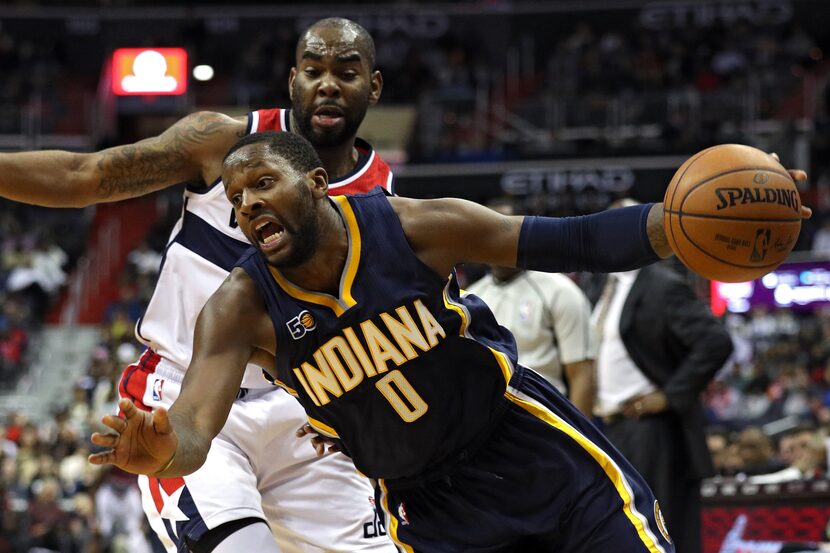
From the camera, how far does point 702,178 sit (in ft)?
11.0

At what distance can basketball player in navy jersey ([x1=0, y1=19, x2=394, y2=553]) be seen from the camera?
4.18 meters

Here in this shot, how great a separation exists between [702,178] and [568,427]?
91cm

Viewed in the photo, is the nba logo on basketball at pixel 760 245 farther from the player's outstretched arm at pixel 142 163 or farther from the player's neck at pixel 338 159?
the player's outstretched arm at pixel 142 163

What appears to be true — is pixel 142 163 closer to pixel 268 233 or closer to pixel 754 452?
pixel 268 233

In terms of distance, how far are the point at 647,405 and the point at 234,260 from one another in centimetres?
338

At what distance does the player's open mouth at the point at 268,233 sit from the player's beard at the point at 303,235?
0.08 feet

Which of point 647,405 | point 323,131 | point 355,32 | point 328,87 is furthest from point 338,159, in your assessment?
point 647,405

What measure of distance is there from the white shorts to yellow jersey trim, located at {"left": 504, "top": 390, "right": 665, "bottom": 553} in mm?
991

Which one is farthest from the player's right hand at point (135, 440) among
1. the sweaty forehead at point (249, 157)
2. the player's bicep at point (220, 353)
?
the sweaty forehead at point (249, 157)

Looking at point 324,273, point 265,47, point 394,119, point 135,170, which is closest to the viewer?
point 324,273

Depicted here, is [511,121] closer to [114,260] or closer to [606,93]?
[606,93]

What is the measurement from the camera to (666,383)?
6.97 m

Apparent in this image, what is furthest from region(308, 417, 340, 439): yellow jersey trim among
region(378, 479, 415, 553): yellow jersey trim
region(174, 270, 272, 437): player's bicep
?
region(174, 270, 272, 437): player's bicep

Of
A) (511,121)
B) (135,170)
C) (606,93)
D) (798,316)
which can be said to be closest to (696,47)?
(606,93)
